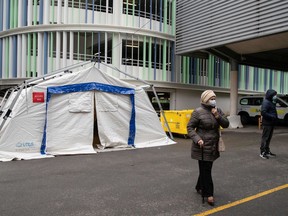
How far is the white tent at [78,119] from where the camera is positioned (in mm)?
8719

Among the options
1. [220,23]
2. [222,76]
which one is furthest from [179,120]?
[222,76]

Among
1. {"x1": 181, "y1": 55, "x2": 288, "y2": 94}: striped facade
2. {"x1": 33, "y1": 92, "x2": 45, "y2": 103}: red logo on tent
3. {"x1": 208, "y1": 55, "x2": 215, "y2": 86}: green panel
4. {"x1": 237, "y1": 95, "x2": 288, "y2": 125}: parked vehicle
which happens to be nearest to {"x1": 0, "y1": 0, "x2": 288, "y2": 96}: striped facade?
{"x1": 181, "y1": 55, "x2": 288, "y2": 94}: striped facade

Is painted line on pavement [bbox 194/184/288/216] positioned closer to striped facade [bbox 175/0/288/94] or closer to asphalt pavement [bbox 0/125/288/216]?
asphalt pavement [bbox 0/125/288/216]

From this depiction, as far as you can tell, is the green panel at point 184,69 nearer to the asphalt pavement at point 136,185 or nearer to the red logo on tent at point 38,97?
the asphalt pavement at point 136,185

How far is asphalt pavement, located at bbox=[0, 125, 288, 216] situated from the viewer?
447 cm

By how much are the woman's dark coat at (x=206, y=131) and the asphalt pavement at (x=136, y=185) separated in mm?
838

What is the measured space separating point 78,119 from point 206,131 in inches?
236

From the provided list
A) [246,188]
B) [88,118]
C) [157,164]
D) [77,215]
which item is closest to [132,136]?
[88,118]

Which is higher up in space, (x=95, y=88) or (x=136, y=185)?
(x=95, y=88)

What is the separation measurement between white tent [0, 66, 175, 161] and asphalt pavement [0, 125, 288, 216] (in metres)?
0.69

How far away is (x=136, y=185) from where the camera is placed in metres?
5.74

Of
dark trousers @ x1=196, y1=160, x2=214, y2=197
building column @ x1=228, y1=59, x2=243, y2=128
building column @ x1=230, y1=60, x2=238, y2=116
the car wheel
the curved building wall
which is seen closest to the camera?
dark trousers @ x1=196, y1=160, x2=214, y2=197

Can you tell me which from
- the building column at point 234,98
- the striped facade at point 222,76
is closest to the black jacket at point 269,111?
the building column at point 234,98

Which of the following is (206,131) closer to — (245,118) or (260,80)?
(245,118)
